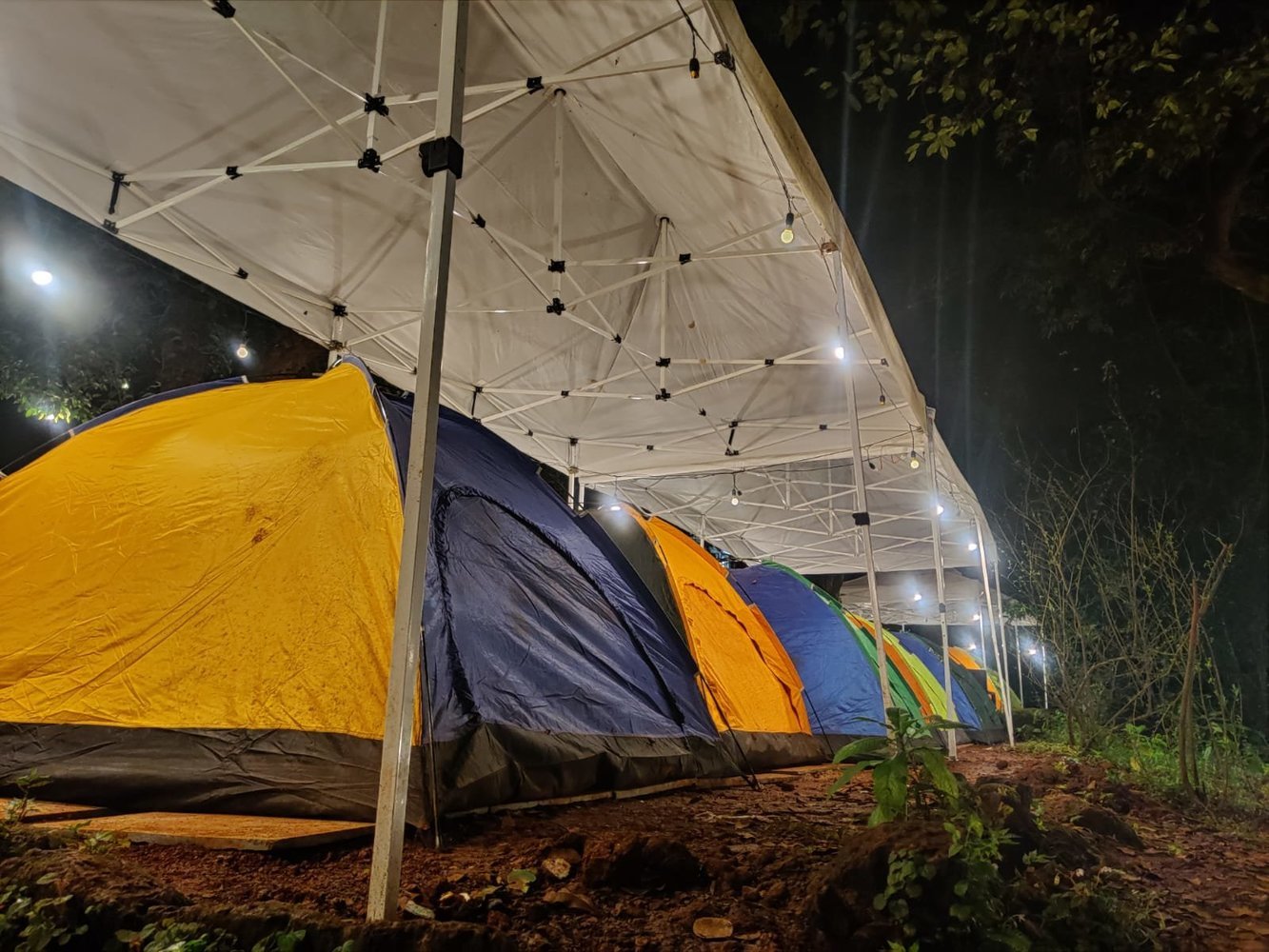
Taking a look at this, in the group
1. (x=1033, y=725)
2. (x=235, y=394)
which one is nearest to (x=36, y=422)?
(x=235, y=394)

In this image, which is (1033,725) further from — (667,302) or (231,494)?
(231,494)

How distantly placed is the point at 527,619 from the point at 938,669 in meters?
8.46

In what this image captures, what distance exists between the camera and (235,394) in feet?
10.7

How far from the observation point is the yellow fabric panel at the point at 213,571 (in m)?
2.35

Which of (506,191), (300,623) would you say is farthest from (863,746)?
(506,191)

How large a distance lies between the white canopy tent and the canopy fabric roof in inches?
0.7

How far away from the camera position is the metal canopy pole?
1.42m

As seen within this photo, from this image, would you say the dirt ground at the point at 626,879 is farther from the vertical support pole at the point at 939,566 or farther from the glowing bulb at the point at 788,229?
the glowing bulb at the point at 788,229

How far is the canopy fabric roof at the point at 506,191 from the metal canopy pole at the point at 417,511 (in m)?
1.39

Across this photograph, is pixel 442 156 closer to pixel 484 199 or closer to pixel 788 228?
pixel 788 228

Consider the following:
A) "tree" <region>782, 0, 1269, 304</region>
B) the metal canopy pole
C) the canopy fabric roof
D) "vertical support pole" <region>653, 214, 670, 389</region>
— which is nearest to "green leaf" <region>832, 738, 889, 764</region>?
the metal canopy pole

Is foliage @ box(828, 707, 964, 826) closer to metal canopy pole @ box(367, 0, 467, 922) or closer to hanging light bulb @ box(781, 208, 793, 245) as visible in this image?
metal canopy pole @ box(367, 0, 467, 922)

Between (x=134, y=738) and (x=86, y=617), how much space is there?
1.97 feet

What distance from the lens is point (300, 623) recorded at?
95.6 inches
